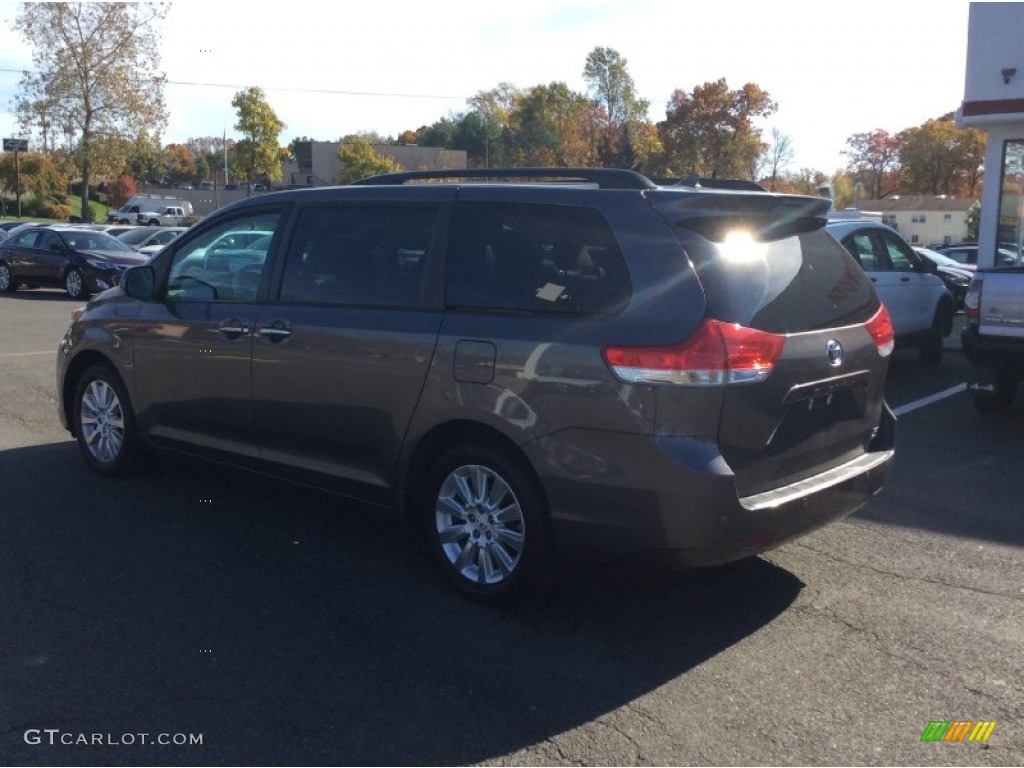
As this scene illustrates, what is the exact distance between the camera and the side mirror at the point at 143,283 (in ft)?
21.9

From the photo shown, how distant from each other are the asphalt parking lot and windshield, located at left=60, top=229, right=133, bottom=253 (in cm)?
1747

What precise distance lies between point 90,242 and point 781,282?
831 inches

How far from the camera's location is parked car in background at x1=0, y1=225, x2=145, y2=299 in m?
22.3

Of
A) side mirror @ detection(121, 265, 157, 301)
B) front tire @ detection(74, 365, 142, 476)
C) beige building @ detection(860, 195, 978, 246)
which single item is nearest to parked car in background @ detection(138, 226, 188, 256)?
front tire @ detection(74, 365, 142, 476)

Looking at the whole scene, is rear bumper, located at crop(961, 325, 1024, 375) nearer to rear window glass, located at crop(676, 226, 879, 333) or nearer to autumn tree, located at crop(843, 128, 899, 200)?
rear window glass, located at crop(676, 226, 879, 333)

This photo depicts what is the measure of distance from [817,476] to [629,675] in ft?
4.22

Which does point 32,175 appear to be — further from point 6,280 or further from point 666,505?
point 666,505

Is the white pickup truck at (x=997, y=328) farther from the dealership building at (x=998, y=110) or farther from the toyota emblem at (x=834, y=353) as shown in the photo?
the dealership building at (x=998, y=110)

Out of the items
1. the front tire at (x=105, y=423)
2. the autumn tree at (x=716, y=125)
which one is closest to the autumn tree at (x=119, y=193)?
the autumn tree at (x=716, y=125)

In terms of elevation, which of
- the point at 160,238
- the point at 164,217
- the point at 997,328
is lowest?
the point at 997,328

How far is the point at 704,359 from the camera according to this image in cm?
429

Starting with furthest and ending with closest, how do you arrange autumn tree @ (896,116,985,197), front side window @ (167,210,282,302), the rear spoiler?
autumn tree @ (896,116,985,197), front side window @ (167,210,282,302), the rear spoiler

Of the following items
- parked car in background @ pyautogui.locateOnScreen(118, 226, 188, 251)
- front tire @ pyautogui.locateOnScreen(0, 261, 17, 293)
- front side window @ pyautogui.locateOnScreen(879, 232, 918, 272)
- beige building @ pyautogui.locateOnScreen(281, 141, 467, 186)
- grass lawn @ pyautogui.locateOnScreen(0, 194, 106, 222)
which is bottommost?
front tire @ pyautogui.locateOnScreen(0, 261, 17, 293)

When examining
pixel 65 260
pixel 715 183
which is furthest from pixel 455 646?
pixel 65 260
